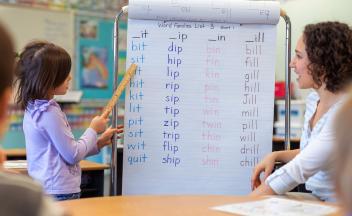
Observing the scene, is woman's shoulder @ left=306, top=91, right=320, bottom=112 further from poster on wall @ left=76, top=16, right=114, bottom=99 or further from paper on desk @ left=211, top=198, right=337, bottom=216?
poster on wall @ left=76, top=16, right=114, bottom=99

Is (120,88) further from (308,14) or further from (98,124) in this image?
(308,14)

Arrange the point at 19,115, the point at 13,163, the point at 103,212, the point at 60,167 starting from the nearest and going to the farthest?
the point at 103,212
the point at 60,167
the point at 13,163
the point at 19,115

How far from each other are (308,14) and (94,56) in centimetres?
227

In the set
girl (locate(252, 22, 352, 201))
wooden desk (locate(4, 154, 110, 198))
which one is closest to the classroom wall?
wooden desk (locate(4, 154, 110, 198))

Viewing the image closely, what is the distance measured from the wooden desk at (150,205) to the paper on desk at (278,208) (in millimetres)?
59

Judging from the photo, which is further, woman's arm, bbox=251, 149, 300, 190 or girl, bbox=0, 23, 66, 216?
woman's arm, bbox=251, 149, 300, 190

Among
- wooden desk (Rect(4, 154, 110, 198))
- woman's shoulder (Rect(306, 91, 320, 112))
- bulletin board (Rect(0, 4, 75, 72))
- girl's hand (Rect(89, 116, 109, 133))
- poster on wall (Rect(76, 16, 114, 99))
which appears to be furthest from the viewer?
poster on wall (Rect(76, 16, 114, 99))

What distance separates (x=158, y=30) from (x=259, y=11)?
0.49 meters

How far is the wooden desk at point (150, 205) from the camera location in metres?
1.39

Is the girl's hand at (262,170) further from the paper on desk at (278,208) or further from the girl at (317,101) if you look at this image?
the paper on desk at (278,208)

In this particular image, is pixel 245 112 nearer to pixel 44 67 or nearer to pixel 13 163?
pixel 44 67

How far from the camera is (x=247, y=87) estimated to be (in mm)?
2314

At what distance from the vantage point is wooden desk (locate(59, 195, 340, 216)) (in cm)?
139

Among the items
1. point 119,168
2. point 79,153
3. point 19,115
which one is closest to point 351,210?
point 79,153
